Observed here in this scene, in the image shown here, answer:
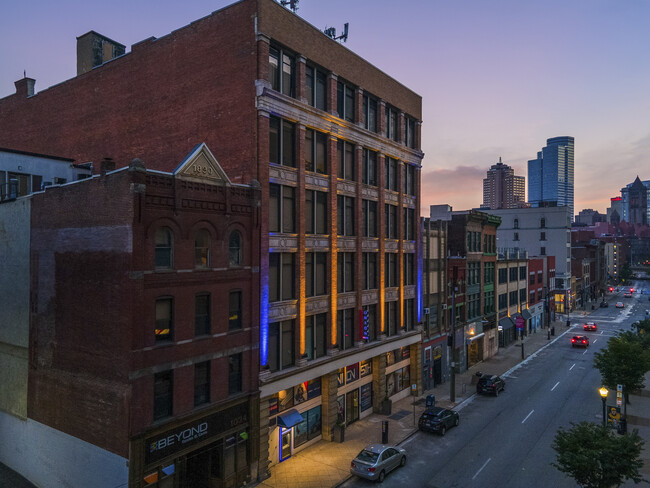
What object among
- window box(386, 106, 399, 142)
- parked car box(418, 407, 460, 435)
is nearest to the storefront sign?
parked car box(418, 407, 460, 435)

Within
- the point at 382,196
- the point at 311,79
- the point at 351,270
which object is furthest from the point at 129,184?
the point at 382,196

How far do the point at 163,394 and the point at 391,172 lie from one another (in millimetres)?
23463

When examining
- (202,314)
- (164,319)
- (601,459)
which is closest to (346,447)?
(202,314)

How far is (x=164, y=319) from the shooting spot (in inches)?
733

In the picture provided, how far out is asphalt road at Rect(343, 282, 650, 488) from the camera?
21.9 meters

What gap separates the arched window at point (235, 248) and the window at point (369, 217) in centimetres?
1131

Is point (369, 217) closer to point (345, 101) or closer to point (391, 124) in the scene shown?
point (345, 101)

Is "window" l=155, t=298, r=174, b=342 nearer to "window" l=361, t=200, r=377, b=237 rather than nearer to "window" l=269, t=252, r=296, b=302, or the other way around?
"window" l=269, t=252, r=296, b=302

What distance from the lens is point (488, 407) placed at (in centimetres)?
3344

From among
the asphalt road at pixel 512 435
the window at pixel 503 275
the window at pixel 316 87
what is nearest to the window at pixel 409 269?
the asphalt road at pixel 512 435

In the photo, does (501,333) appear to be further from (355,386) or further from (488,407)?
(355,386)

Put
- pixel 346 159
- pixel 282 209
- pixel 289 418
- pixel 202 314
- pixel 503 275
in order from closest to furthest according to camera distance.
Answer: pixel 202 314 → pixel 289 418 → pixel 282 209 → pixel 346 159 → pixel 503 275

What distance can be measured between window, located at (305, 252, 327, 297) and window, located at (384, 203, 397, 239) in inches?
319

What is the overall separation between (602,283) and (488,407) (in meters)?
120
